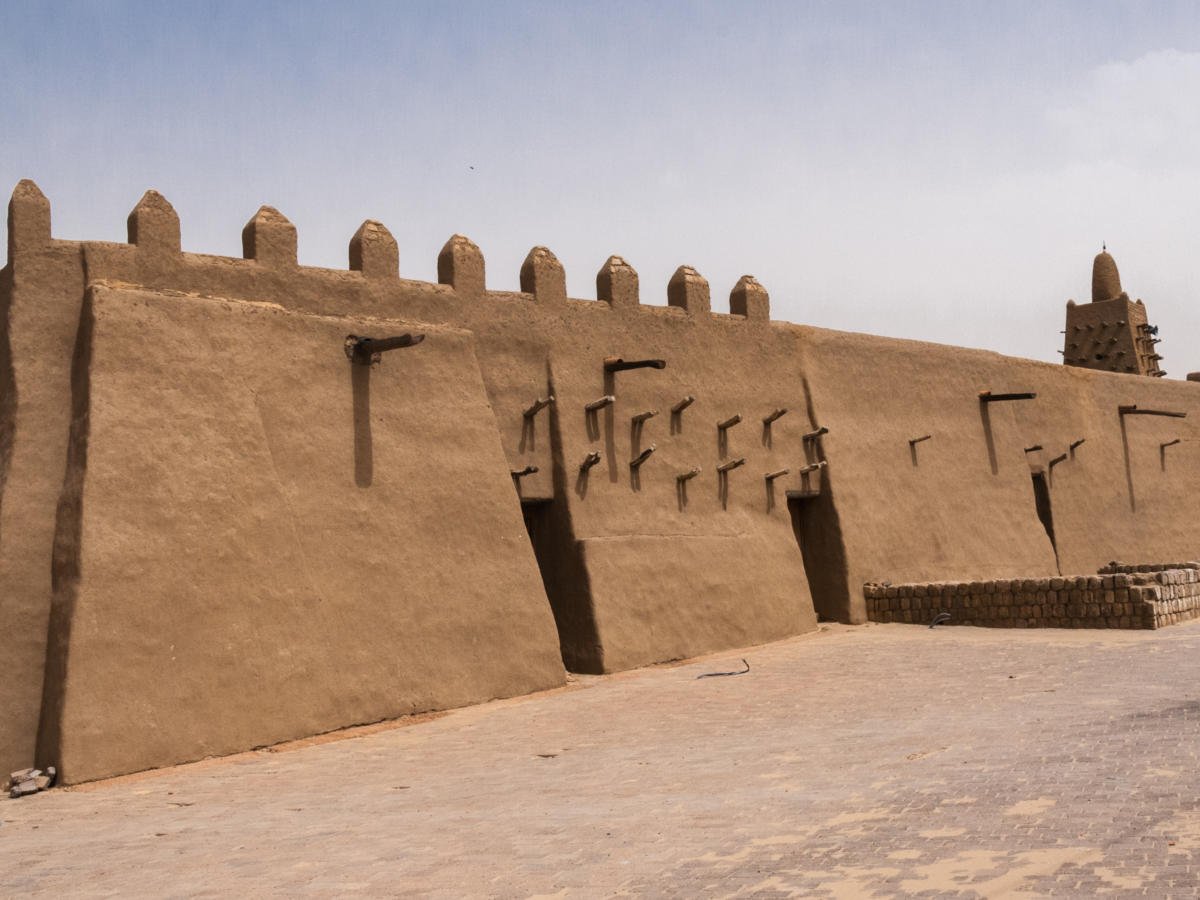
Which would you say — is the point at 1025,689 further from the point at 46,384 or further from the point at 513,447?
the point at 46,384

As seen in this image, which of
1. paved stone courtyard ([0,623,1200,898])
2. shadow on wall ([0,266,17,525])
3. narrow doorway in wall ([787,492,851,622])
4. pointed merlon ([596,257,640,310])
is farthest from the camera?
narrow doorway in wall ([787,492,851,622])

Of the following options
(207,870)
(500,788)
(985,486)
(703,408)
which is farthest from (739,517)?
(207,870)

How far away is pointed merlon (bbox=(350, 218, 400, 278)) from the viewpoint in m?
13.3

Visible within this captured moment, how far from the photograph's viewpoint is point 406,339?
1233 cm

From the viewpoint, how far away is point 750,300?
16891mm

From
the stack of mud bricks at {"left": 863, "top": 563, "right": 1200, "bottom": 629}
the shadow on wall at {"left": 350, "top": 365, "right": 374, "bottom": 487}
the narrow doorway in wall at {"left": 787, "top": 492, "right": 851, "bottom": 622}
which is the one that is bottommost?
the stack of mud bricks at {"left": 863, "top": 563, "right": 1200, "bottom": 629}

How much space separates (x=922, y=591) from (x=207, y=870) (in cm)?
1126

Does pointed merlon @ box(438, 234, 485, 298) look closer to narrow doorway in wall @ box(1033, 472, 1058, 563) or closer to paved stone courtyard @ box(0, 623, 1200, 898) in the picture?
paved stone courtyard @ box(0, 623, 1200, 898)

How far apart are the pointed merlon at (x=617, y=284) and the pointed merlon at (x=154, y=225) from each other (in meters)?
5.17

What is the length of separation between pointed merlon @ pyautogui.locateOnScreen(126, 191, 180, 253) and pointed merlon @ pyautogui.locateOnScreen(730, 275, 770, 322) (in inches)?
291

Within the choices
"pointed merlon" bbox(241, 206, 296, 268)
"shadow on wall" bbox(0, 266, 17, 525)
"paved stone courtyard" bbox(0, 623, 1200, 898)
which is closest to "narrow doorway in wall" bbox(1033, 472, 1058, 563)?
"paved stone courtyard" bbox(0, 623, 1200, 898)

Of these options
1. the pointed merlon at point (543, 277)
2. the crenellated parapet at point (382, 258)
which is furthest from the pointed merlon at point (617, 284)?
the pointed merlon at point (543, 277)

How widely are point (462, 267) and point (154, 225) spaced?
10.9 ft

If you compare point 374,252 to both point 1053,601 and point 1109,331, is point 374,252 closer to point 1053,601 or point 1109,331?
point 1053,601
